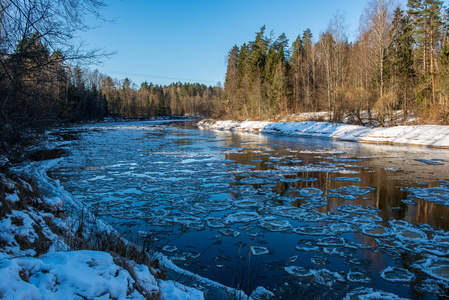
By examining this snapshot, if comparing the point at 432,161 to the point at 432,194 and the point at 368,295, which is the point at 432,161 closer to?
the point at 432,194

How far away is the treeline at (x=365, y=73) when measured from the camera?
86.4 ft

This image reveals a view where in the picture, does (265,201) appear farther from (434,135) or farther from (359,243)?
(434,135)

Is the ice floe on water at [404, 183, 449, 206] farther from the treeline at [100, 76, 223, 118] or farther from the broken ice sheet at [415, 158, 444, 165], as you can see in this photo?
the treeline at [100, 76, 223, 118]

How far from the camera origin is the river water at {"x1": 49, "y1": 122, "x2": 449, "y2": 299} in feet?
13.1

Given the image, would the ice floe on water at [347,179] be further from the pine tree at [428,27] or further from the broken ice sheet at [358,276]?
the pine tree at [428,27]

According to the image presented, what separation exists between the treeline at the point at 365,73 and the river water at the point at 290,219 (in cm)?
1757

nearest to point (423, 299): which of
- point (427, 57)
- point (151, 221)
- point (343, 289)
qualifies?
point (343, 289)

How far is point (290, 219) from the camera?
20.5 feet

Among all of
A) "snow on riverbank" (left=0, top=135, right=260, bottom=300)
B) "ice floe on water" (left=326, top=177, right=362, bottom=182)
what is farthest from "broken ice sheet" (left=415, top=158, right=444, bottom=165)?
"snow on riverbank" (left=0, top=135, right=260, bottom=300)

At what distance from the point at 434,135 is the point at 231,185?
1872 cm

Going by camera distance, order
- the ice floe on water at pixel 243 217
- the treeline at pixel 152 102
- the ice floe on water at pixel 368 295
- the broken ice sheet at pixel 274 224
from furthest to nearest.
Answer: the treeline at pixel 152 102
the ice floe on water at pixel 243 217
the broken ice sheet at pixel 274 224
the ice floe on water at pixel 368 295

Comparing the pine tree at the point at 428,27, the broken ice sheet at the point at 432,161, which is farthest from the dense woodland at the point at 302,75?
the broken ice sheet at the point at 432,161

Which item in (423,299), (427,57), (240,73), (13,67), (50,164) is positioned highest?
(240,73)

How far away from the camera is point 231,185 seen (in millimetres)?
9344
